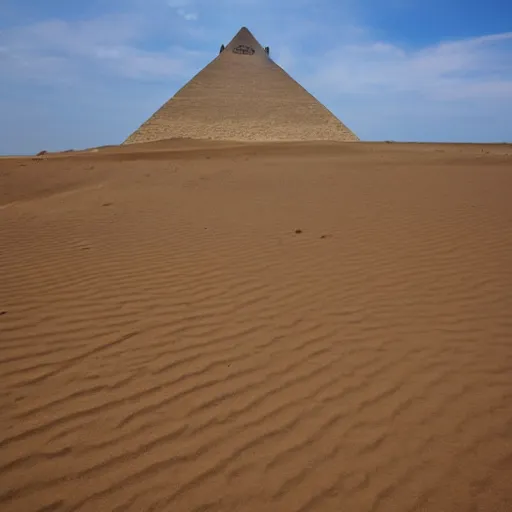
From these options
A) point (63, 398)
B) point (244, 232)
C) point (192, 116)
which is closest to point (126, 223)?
point (244, 232)

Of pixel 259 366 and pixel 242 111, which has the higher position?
pixel 242 111

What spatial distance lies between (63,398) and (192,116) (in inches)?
2119

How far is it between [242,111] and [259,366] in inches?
2133

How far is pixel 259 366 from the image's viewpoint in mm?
3102

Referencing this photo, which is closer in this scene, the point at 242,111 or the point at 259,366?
the point at 259,366

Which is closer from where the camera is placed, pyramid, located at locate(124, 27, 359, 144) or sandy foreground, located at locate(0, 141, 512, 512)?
sandy foreground, located at locate(0, 141, 512, 512)

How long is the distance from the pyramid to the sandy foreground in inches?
1740

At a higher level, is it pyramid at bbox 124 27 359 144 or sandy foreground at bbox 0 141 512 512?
pyramid at bbox 124 27 359 144

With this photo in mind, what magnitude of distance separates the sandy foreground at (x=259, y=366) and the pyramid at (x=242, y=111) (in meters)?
44.2

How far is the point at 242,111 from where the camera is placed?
176 ft

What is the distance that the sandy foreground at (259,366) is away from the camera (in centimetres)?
218

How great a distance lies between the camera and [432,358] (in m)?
3.16

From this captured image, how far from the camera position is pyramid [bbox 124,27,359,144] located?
165ft

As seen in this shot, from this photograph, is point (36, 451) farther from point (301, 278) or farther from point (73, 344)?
point (301, 278)
